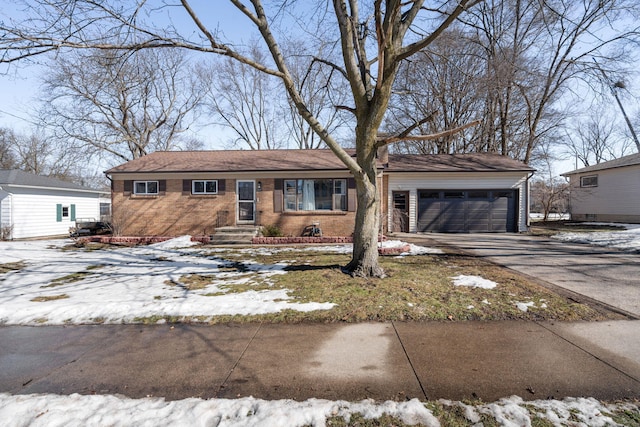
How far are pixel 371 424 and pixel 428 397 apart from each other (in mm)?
628

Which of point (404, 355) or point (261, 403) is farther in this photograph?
point (404, 355)

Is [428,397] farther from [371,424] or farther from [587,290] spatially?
[587,290]

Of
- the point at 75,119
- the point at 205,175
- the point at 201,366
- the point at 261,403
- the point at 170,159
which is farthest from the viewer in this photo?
the point at 75,119

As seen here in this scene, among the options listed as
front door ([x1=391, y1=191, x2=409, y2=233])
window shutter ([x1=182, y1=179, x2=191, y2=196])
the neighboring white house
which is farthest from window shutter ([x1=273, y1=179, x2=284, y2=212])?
the neighboring white house

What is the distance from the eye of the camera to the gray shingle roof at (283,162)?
46.4ft

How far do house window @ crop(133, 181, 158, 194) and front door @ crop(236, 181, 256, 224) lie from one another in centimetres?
393

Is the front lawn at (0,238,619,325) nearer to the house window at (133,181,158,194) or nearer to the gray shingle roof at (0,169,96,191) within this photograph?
the house window at (133,181,158,194)

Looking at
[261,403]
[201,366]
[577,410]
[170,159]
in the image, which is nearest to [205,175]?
[170,159]

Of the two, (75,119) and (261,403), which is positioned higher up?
(75,119)

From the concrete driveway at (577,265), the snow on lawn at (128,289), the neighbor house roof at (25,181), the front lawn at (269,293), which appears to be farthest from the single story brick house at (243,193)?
the neighbor house roof at (25,181)

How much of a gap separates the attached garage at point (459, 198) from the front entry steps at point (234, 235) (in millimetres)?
7118

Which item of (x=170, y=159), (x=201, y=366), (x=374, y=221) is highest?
(x=170, y=159)

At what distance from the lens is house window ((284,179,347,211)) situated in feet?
45.7

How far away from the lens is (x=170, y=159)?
15.8m
